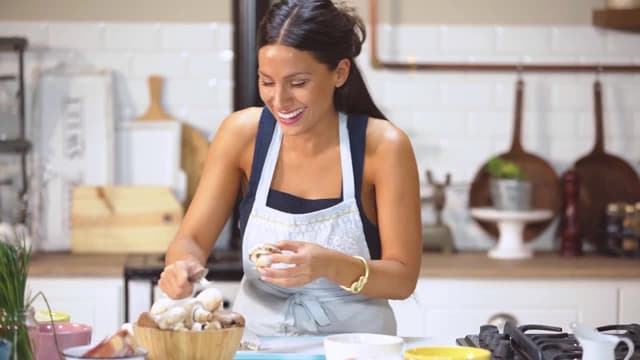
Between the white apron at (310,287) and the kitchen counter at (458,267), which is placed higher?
the white apron at (310,287)

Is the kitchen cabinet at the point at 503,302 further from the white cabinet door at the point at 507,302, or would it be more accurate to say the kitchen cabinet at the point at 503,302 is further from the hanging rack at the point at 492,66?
the hanging rack at the point at 492,66

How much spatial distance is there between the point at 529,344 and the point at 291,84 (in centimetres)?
88

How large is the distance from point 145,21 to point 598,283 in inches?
84.8

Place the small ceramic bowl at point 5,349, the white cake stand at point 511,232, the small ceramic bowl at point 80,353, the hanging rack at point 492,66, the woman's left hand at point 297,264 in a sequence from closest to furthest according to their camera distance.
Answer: the small ceramic bowl at point 5,349 → the small ceramic bowl at point 80,353 → the woman's left hand at point 297,264 → the white cake stand at point 511,232 → the hanging rack at point 492,66

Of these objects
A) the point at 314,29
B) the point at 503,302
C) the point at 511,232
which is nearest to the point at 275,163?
the point at 314,29

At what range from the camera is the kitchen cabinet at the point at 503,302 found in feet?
14.0

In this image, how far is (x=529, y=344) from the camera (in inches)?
88.4

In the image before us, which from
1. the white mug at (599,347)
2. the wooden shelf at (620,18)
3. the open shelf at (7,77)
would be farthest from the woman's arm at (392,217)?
the open shelf at (7,77)

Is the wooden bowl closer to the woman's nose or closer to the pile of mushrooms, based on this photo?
the pile of mushrooms

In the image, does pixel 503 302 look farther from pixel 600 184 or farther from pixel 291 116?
pixel 291 116

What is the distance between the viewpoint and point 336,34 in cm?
280

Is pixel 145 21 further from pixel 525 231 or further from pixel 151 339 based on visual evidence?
pixel 151 339

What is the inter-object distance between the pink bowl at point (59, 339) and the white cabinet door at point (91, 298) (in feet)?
6.82

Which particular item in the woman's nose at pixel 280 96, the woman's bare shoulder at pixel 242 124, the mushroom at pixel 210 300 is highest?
the woman's nose at pixel 280 96
